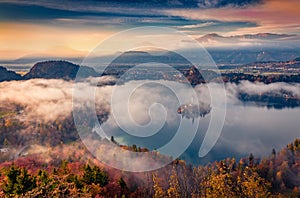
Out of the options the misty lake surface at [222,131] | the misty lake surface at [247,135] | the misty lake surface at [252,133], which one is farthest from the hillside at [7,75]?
the misty lake surface at [252,133]

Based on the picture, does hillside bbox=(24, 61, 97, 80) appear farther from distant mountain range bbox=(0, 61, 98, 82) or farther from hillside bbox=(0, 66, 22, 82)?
hillside bbox=(0, 66, 22, 82)

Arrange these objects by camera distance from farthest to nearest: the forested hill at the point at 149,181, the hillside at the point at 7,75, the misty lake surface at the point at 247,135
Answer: the hillside at the point at 7,75 → the misty lake surface at the point at 247,135 → the forested hill at the point at 149,181

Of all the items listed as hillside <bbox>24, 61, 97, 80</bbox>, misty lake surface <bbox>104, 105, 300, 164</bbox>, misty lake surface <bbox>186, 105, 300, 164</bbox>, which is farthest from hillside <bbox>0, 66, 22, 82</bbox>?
misty lake surface <bbox>186, 105, 300, 164</bbox>

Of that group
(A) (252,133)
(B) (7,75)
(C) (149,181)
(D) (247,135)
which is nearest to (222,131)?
(D) (247,135)

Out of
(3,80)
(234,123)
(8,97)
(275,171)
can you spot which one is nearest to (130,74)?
(234,123)

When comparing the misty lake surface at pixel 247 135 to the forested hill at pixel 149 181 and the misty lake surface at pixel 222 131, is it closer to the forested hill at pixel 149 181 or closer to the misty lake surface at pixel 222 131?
the misty lake surface at pixel 222 131

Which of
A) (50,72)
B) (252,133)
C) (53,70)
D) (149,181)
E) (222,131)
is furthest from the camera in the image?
(53,70)

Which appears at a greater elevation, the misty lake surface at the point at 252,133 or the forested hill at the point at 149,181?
the forested hill at the point at 149,181

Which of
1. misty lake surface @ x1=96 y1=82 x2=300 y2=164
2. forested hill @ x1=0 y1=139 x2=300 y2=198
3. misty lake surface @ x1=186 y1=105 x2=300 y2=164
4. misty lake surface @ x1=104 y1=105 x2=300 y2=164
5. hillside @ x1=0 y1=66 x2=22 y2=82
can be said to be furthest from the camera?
hillside @ x1=0 y1=66 x2=22 y2=82

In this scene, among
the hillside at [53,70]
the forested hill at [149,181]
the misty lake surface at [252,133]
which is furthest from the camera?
the hillside at [53,70]

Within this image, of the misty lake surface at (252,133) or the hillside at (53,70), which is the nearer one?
the misty lake surface at (252,133)

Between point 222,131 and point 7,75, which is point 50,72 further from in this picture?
point 222,131
